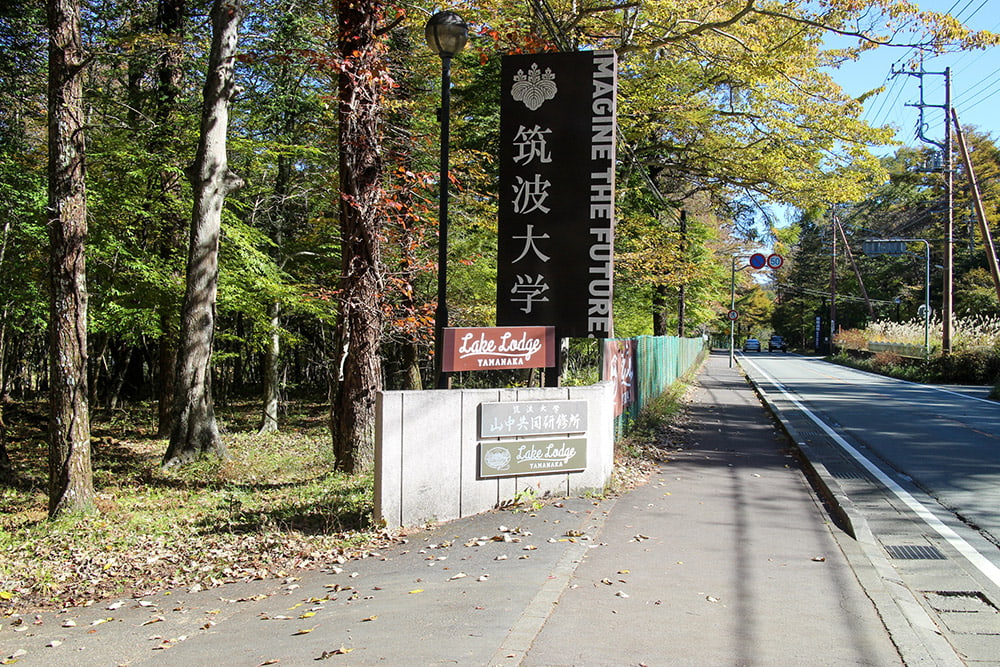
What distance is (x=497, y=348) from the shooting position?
26.9 feet

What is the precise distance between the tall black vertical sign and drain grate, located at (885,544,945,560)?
3999 mm

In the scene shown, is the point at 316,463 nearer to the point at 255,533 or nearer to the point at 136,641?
the point at 255,533

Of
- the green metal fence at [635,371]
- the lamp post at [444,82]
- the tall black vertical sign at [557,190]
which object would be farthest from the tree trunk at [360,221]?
the green metal fence at [635,371]

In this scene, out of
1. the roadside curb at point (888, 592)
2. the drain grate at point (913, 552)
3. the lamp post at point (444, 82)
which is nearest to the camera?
the roadside curb at point (888, 592)

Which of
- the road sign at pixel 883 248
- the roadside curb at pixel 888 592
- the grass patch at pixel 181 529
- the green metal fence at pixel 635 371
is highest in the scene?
the road sign at pixel 883 248

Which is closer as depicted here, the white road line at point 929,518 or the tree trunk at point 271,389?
the white road line at point 929,518

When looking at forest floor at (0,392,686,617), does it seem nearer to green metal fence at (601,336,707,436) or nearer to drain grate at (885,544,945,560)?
green metal fence at (601,336,707,436)

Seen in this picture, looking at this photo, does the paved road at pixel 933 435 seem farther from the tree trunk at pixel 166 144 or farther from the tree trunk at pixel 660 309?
the tree trunk at pixel 166 144

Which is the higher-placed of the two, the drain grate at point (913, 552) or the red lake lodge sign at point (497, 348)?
the red lake lodge sign at point (497, 348)

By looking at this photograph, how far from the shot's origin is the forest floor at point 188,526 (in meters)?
6.75

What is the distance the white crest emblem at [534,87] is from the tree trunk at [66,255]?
5.23m

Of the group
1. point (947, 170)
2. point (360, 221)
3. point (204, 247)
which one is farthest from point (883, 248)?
point (360, 221)

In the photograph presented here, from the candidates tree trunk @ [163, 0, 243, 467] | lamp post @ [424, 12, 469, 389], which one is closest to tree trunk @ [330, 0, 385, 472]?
lamp post @ [424, 12, 469, 389]

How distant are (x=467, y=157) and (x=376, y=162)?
23.6 feet
